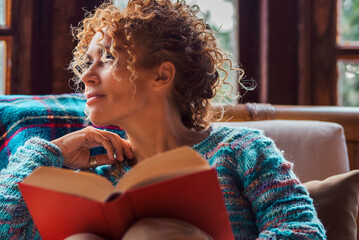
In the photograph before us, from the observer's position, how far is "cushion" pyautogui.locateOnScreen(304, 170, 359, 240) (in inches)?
45.0

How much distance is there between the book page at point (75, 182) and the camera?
27.9 inches

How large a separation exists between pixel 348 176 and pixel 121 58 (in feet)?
2.21

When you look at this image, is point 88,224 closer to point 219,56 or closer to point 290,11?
point 219,56

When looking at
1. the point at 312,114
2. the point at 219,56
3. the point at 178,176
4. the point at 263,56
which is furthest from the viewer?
the point at 263,56

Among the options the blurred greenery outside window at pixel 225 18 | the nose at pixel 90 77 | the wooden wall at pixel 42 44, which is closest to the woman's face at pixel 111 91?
the nose at pixel 90 77

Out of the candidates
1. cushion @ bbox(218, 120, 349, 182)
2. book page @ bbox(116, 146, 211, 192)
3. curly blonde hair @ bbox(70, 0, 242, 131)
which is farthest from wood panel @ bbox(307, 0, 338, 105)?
book page @ bbox(116, 146, 211, 192)

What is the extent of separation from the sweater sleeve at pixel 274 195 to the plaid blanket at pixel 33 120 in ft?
1.58

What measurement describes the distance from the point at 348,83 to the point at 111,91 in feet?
4.68

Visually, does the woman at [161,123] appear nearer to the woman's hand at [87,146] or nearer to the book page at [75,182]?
the woman's hand at [87,146]

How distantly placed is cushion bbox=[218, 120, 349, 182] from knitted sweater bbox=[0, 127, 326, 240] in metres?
0.32

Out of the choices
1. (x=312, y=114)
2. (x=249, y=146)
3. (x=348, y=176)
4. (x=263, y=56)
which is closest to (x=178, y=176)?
(x=249, y=146)

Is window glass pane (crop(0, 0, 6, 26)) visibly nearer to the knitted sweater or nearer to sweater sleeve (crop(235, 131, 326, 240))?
the knitted sweater

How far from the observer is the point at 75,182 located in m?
0.72

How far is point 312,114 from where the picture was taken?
1.67 m
